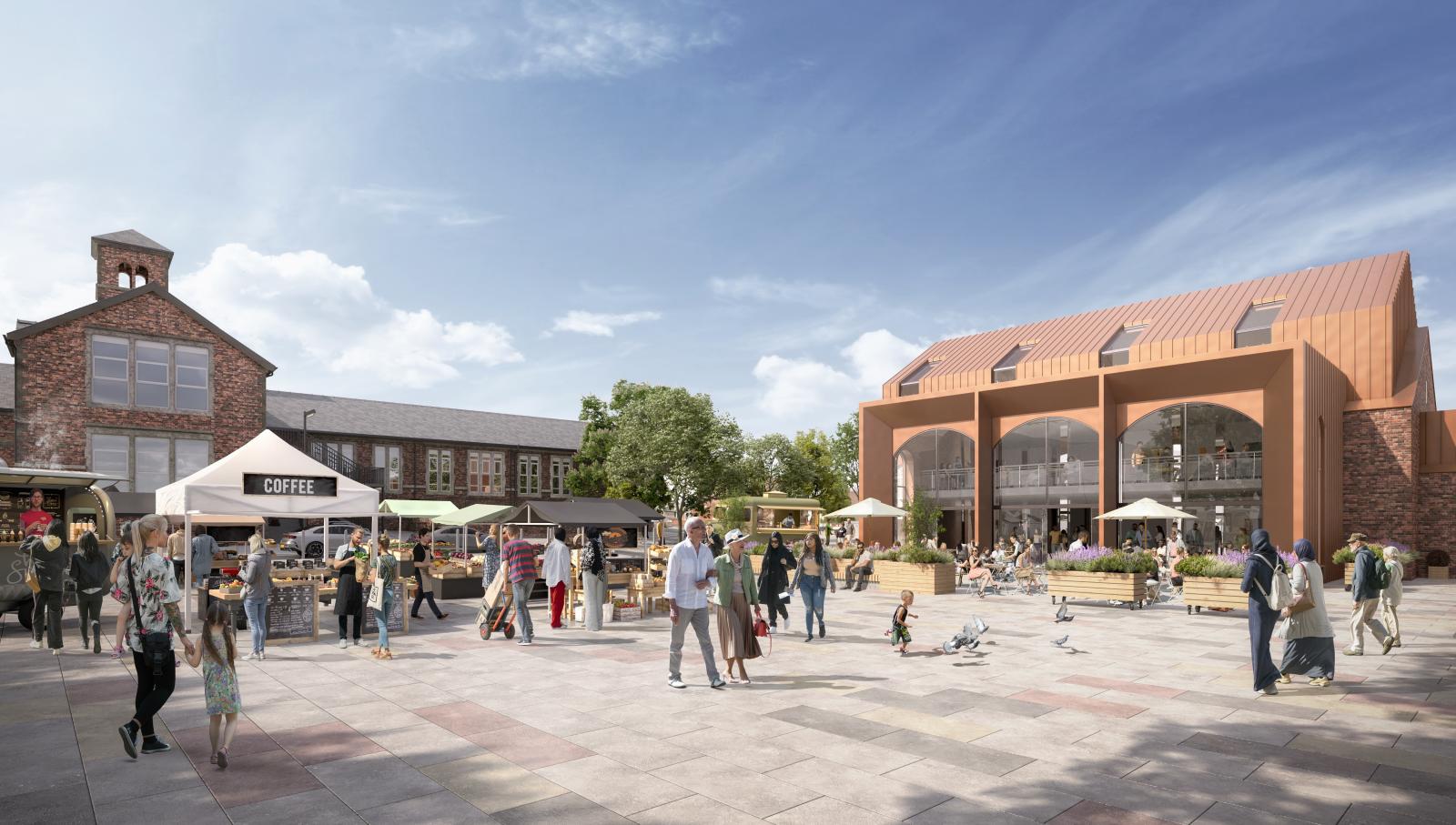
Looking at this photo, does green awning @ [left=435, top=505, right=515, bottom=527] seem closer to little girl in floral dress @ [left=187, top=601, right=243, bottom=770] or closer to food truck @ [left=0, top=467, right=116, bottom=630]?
food truck @ [left=0, top=467, right=116, bottom=630]

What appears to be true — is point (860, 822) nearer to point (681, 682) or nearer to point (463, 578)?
point (681, 682)

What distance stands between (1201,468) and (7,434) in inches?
1672

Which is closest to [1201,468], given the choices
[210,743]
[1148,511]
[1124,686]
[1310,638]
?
[1148,511]

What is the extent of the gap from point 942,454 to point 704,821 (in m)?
31.5

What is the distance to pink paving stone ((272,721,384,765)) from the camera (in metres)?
6.28

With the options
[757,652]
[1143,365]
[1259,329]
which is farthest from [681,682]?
[1259,329]

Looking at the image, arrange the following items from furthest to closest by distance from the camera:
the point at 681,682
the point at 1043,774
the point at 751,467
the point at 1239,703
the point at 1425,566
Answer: the point at 751,467 → the point at 1425,566 → the point at 681,682 → the point at 1239,703 → the point at 1043,774

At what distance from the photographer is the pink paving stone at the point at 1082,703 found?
7.79m

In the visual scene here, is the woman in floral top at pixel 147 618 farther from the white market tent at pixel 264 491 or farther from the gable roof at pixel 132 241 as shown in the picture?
the gable roof at pixel 132 241

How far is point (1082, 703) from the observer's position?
8148mm

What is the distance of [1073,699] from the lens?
830cm

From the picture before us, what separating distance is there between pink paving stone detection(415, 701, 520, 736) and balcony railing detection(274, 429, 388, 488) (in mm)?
37807

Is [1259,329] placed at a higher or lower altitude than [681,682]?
higher

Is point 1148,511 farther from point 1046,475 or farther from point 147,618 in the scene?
point 147,618
